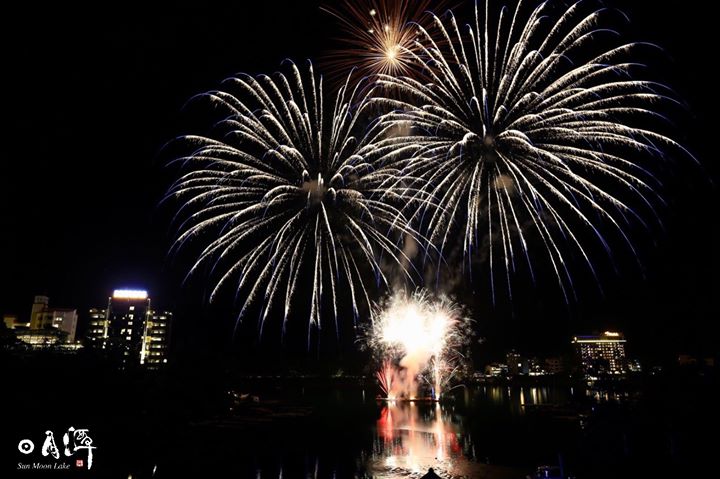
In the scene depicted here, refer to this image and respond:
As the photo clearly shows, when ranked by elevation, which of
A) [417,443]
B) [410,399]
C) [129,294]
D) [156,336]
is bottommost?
[410,399]

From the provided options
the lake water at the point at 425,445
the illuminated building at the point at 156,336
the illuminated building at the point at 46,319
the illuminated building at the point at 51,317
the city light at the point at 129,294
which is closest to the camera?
the lake water at the point at 425,445

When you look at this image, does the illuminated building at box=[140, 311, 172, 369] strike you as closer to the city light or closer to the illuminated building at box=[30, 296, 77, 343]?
the city light

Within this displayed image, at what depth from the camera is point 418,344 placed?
67562mm

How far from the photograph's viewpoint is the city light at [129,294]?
15225 cm

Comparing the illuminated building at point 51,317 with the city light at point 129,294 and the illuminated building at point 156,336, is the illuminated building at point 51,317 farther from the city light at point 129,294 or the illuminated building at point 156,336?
the illuminated building at point 156,336

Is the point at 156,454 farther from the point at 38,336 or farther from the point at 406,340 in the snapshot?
the point at 38,336

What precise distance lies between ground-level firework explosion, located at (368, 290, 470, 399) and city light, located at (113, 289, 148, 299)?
328 ft

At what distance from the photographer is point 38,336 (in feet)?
370

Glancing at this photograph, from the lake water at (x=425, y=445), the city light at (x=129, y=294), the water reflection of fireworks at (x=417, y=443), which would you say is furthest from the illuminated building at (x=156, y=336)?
the water reflection of fireworks at (x=417, y=443)

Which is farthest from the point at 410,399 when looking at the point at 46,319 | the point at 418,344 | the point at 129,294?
the point at 46,319

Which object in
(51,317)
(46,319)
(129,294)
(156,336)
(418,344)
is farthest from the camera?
(156,336)

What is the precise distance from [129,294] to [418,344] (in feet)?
399

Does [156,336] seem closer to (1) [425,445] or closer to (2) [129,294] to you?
(2) [129,294]

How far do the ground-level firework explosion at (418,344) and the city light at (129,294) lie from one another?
328ft
